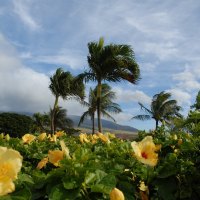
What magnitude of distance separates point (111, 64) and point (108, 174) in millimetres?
20842

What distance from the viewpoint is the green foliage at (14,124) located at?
18.7 m

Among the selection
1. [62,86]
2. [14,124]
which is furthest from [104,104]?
[14,124]

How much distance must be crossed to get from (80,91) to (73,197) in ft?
93.1

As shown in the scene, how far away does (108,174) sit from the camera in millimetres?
2107

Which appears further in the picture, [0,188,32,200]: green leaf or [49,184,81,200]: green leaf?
[49,184,81,200]: green leaf

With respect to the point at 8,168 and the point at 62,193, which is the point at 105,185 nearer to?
the point at 62,193

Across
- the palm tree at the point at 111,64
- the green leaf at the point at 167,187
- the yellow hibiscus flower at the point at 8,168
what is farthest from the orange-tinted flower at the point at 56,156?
the palm tree at the point at 111,64

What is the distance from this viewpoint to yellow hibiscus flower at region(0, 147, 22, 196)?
164 cm

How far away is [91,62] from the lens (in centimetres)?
2316

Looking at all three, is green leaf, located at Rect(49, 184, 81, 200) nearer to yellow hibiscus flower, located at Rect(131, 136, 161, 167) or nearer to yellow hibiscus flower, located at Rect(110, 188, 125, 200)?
yellow hibiscus flower, located at Rect(110, 188, 125, 200)

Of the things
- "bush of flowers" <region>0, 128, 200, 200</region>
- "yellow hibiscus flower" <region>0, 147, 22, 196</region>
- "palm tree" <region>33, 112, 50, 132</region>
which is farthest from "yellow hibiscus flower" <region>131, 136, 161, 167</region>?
"palm tree" <region>33, 112, 50, 132</region>

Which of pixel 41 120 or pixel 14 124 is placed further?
pixel 41 120

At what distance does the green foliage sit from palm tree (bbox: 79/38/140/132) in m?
4.77

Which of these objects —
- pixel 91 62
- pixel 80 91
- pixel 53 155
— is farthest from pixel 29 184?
pixel 80 91
